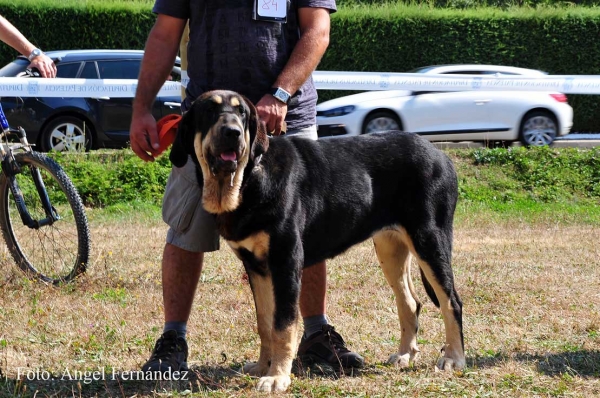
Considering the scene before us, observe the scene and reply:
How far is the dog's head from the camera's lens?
148 inches

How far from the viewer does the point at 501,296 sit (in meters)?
6.07

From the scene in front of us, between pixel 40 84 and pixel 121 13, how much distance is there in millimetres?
7131

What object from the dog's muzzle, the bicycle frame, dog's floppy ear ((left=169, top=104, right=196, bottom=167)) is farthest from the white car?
the dog's muzzle

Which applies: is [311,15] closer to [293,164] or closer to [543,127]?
[293,164]

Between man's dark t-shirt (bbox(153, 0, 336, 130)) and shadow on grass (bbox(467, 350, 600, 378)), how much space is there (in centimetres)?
167

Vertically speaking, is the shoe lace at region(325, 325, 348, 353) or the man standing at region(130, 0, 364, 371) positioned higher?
the man standing at region(130, 0, 364, 371)

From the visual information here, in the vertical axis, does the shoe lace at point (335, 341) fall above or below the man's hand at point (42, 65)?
below

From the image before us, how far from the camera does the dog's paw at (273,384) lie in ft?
12.9

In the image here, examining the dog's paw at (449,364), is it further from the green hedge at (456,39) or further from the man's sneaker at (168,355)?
the green hedge at (456,39)

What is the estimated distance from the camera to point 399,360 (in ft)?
15.0

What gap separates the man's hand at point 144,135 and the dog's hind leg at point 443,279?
1.39 meters

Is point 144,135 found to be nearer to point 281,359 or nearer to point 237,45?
point 237,45

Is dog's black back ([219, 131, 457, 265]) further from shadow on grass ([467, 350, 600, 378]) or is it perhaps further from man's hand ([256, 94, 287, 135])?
shadow on grass ([467, 350, 600, 378])

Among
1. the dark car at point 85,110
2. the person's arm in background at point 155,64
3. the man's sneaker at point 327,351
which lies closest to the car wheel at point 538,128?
the dark car at point 85,110
